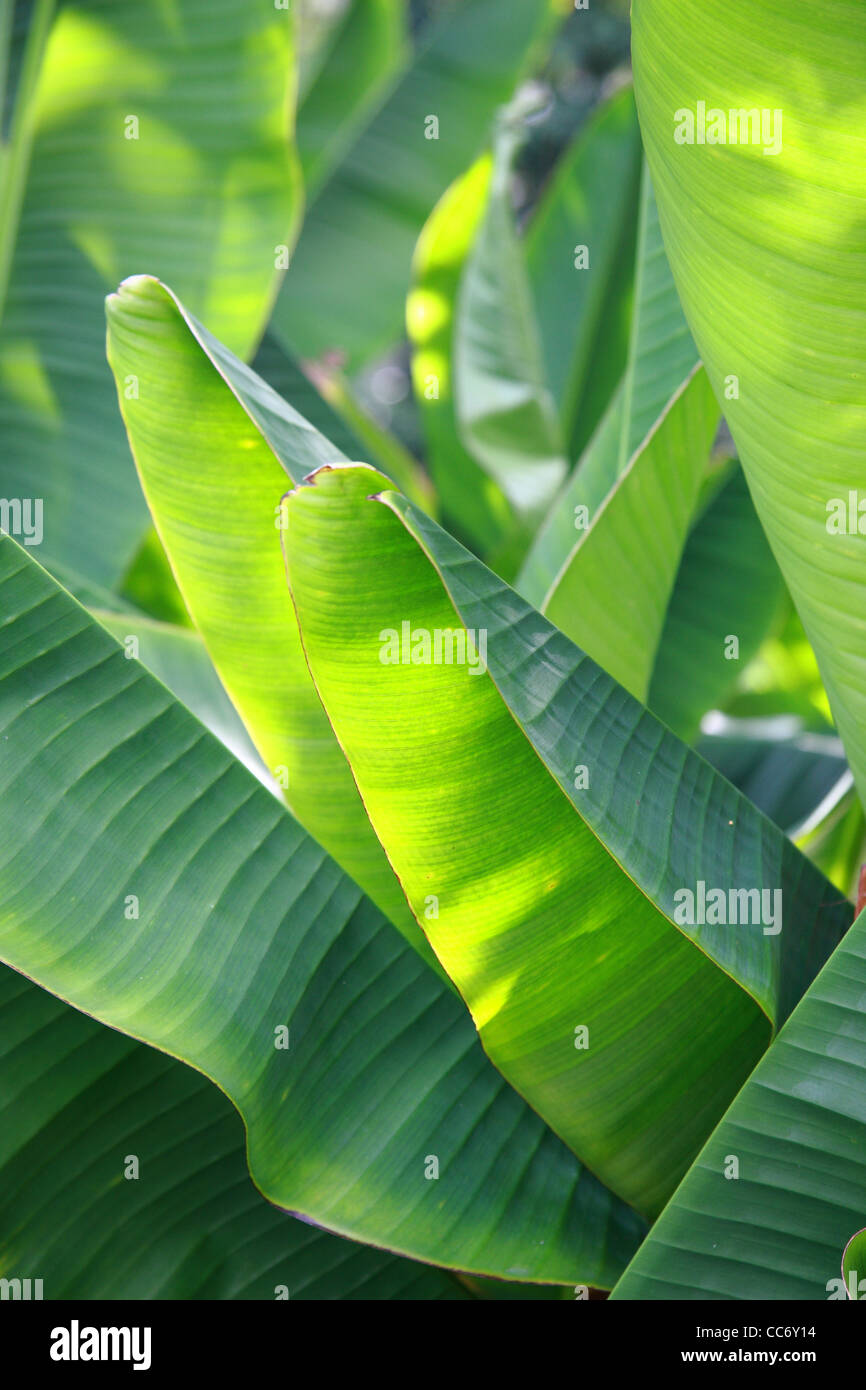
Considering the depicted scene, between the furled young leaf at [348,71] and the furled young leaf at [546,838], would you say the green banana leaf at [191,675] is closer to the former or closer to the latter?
the furled young leaf at [546,838]

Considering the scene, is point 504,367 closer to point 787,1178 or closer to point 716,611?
point 716,611

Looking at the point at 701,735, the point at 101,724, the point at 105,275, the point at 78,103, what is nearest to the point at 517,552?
the point at 701,735

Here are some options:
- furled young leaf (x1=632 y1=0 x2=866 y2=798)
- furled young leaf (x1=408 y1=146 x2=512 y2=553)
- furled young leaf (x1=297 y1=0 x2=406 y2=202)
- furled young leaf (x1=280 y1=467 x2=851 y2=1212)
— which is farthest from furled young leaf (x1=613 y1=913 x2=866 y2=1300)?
furled young leaf (x1=297 y1=0 x2=406 y2=202)

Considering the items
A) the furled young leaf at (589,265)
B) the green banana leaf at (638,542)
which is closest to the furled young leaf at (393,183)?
the furled young leaf at (589,265)

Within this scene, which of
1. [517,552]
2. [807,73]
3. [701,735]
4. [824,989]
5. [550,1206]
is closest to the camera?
[807,73]
